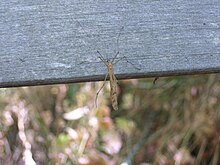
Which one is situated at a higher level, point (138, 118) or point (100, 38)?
point (100, 38)

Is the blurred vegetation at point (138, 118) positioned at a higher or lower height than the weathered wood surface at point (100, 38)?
lower

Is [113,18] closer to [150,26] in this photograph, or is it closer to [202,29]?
[150,26]

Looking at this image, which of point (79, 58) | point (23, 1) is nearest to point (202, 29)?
point (79, 58)

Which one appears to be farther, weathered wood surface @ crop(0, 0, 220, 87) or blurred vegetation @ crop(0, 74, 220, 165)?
blurred vegetation @ crop(0, 74, 220, 165)

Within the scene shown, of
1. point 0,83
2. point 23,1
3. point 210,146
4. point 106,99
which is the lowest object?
point 210,146

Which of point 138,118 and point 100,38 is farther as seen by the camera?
point 138,118
